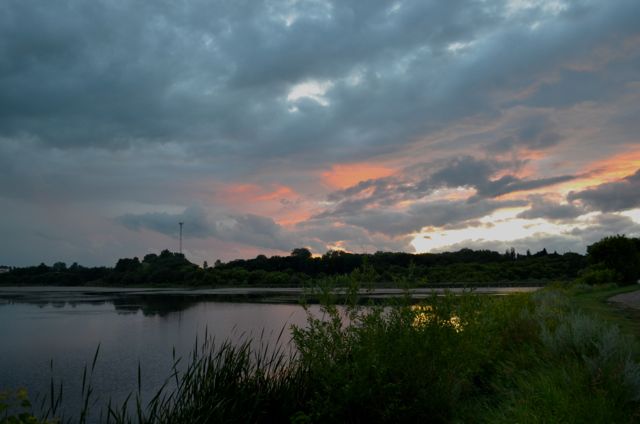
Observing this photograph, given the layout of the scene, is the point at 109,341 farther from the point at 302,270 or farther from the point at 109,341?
the point at 302,270

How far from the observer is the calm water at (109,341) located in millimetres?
12867

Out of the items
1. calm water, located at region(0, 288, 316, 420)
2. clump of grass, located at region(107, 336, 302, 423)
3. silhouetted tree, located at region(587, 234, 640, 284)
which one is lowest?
calm water, located at region(0, 288, 316, 420)

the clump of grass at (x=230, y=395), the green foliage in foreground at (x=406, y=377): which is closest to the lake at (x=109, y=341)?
the green foliage in foreground at (x=406, y=377)

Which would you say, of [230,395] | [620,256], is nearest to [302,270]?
[620,256]


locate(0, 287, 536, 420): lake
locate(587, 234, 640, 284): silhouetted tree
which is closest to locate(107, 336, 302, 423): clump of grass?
locate(0, 287, 536, 420): lake

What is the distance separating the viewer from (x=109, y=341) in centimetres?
1969

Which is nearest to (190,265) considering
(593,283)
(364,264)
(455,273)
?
(455,273)

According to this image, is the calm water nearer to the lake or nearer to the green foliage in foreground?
the lake

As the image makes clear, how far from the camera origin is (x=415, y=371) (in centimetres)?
749

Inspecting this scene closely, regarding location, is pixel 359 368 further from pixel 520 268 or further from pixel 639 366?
pixel 520 268

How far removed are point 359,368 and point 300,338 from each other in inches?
45.4

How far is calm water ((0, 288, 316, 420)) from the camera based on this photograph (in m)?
12.9

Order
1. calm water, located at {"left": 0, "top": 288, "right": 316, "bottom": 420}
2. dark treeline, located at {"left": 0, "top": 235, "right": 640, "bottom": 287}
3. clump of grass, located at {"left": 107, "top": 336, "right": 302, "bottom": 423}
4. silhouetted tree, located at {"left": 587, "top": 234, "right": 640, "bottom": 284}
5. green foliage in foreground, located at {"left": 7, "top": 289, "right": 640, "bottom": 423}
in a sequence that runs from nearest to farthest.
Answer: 1. green foliage in foreground, located at {"left": 7, "top": 289, "right": 640, "bottom": 423}
2. clump of grass, located at {"left": 107, "top": 336, "right": 302, "bottom": 423}
3. calm water, located at {"left": 0, "top": 288, "right": 316, "bottom": 420}
4. silhouetted tree, located at {"left": 587, "top": 234, "right": 640, "bottom": 284}
5. dark treeline, located at {"left": 0, "top": 235, "right": 640, "bottom": 287}

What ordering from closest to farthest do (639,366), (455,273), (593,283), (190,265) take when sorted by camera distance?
1. (639,366)
2. (593,283)
3. (455,273)
4. (190,265)
